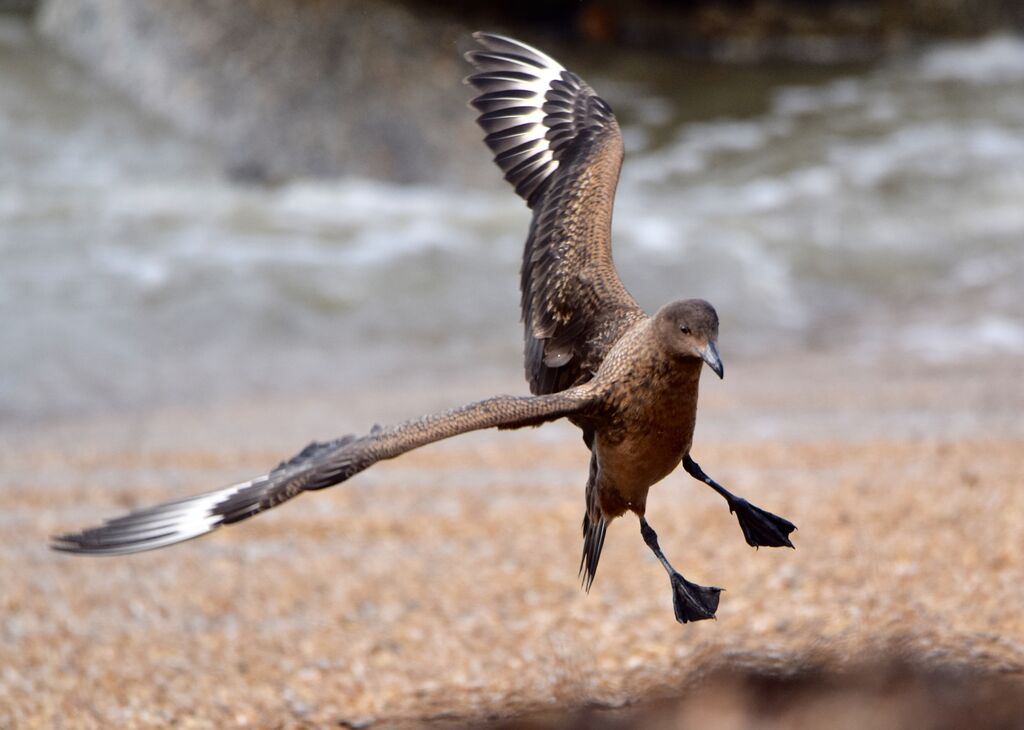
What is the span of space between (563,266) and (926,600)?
2.15 meters

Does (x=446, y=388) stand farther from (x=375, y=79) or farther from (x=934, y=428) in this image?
(x=375, y=79)

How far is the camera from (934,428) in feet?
28.8

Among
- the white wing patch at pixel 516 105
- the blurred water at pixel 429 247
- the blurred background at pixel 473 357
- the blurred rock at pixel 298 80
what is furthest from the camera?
the blurred rock at pixel 298 80

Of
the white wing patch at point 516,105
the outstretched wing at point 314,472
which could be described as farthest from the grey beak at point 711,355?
the white wing patch at point 516,105

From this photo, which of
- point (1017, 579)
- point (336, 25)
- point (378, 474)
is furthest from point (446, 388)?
point (336, 25)

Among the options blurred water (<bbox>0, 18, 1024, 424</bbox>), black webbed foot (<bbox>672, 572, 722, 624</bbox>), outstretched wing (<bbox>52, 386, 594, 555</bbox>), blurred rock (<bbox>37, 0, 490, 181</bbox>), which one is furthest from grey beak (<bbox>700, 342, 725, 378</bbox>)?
blurred rock (<bbox>37, 0, 490, 181</bbox>)

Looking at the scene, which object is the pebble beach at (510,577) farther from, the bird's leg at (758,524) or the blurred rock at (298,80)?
the blurred rock at (298,80)

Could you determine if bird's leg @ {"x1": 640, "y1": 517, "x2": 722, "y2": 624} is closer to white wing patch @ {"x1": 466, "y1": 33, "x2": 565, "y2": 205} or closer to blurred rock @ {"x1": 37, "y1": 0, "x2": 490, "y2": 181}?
white wing patch @ {"x1": 466, "y1": 33, "x2": 565, "y2": 205}

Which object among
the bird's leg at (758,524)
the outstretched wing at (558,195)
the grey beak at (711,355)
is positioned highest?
the outstretched wing at (558,195)

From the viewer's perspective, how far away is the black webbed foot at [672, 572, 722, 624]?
142 inches

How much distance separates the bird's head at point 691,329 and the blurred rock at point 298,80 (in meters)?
12.8

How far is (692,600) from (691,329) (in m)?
0.86

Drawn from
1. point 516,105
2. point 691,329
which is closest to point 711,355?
point 691,329

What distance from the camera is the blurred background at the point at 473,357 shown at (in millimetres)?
5289
